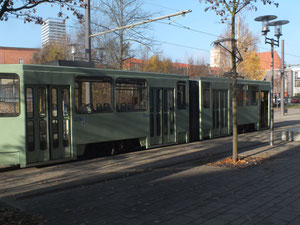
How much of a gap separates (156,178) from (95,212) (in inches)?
95.1

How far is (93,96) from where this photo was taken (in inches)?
374

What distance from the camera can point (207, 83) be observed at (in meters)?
14.0

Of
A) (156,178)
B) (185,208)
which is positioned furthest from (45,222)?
(156,178)

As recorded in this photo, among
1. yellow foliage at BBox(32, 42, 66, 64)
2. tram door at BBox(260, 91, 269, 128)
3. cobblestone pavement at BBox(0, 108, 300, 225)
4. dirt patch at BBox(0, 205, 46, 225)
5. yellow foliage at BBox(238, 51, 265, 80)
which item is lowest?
cobblestone pavement at BBox(0, 108, 300, 225)

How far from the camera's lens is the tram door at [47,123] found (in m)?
8.20

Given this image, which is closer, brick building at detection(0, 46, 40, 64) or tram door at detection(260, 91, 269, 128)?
tram door at detection(260, 91, 269, 128)

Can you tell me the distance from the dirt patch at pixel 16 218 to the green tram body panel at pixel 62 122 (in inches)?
125

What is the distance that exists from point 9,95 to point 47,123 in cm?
115

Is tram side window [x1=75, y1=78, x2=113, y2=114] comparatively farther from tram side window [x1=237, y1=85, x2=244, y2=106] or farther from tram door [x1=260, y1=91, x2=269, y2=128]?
tram door [x1=260, y1=91, x2=269, y2=128]

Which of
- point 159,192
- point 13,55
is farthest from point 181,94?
point 13,55

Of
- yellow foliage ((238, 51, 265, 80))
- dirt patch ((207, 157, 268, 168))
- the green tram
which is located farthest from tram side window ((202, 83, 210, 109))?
yellow foliage ((238, 51, 265, 80))

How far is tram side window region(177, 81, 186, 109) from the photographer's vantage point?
1246 centimetres

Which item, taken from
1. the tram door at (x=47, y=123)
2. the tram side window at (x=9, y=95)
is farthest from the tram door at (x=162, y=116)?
the tram side window at (x=9, y=95)

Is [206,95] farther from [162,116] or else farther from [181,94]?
[162,116]
